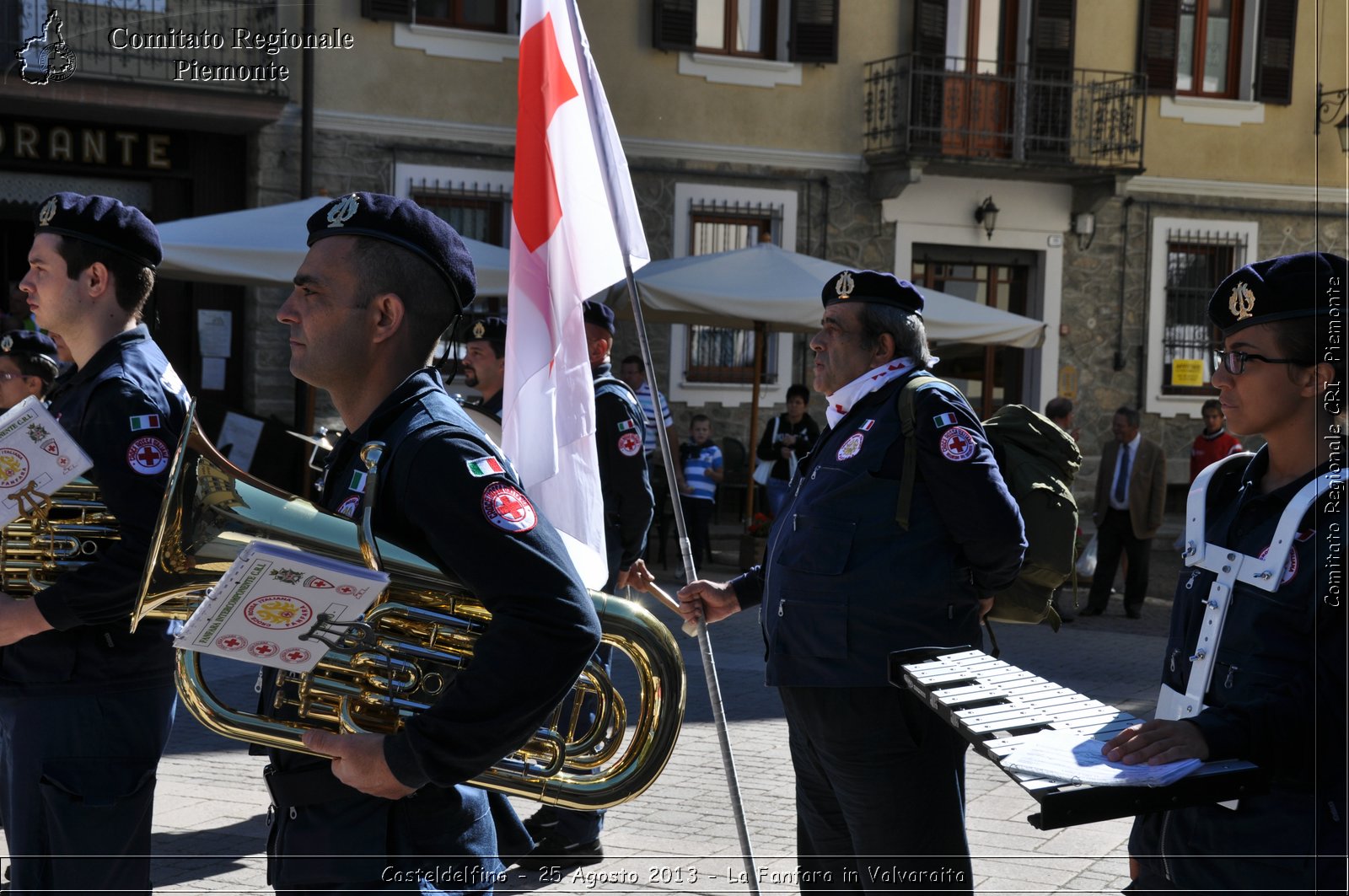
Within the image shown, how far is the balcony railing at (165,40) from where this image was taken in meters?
14.2

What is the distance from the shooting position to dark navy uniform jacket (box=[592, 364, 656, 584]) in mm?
6023

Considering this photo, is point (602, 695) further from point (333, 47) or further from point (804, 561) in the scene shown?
point (333, 47)

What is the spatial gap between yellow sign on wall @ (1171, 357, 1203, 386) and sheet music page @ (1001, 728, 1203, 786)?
1819cm

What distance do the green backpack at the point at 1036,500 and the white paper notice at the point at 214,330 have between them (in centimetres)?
1229

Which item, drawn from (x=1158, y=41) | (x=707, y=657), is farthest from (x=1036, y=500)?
(x=1158, y=41)

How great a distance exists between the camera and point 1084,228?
18.9 metres

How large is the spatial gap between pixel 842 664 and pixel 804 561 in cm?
29

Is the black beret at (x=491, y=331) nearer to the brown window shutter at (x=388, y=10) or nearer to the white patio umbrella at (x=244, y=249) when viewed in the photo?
the white patio umbrella at (x=244, y=249)

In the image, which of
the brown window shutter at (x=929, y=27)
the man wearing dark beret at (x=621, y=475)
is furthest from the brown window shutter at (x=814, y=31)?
the man wearing dark beret at (x=621, y=475)

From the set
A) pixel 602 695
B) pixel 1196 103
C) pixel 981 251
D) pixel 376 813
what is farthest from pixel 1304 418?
pixel 1196 103

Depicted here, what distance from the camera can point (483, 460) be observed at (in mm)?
2203

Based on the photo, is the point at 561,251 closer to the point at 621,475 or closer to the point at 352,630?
the point at 621,475

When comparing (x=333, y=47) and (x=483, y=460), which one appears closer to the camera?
(x=483, y=460)

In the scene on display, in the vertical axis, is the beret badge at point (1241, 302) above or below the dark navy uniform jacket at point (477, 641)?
above
